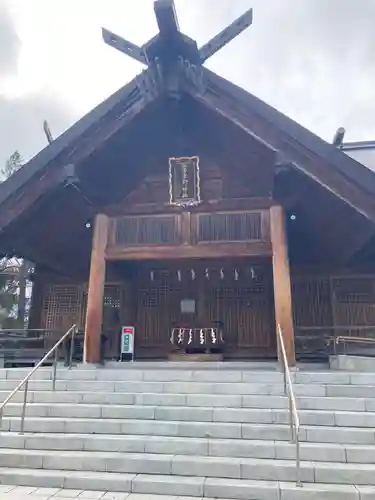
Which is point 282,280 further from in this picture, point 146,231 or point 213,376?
point 146,231

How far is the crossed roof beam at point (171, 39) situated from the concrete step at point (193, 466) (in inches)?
234

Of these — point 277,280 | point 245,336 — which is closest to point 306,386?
point 277,280

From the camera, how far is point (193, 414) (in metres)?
Result: 5.26

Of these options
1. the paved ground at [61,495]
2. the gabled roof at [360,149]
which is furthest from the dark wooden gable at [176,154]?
the gabled roof at [360,149]

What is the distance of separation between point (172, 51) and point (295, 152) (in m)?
2.64

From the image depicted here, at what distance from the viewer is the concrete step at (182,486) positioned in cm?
380

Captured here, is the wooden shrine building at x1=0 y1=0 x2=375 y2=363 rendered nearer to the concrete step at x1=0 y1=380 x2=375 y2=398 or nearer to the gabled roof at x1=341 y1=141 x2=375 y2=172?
the concrete step at x1=0 y1=380 x2=375 y2=398

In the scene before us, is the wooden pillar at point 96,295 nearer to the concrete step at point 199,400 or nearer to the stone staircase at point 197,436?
the stone staircase at point 197,436

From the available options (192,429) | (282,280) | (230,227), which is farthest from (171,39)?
(192,429)

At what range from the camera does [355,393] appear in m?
5.65

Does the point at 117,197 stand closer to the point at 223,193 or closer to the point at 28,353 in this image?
the point at 223,193

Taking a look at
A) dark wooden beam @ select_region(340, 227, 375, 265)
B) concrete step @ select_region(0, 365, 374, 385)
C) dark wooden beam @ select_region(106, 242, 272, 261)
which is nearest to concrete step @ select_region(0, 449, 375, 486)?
concrete step @ select_region(0, 365, 374, 385)

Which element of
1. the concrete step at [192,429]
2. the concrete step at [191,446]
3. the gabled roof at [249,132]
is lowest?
the concrete step at [191,446]

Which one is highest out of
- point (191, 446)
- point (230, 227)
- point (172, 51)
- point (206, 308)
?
point (172, 51)
